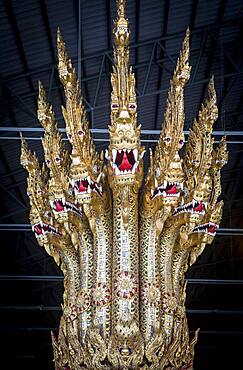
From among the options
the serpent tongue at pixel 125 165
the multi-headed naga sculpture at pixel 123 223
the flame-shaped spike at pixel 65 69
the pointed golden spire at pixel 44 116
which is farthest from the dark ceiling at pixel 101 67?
the serpent tongue at pixel 125 165

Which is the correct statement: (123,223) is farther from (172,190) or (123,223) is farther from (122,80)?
(122,80)

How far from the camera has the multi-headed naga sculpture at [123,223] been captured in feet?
30.0

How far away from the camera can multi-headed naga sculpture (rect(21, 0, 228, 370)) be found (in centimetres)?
914

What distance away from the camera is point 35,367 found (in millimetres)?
32219

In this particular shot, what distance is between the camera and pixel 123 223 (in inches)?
381

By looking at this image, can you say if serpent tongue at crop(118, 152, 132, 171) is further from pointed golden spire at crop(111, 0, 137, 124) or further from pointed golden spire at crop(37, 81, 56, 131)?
pointed golden spire at crop(37, 81, 56, 131)

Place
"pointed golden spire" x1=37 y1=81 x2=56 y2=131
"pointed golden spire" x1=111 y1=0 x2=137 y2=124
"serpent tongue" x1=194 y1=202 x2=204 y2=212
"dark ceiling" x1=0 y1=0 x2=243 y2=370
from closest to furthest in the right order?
"pointed golden spire" x1=111 y1=0 x2=137 y2=124 → "serpent tongue" x1=194 y1=202 x2=204 y2=212 → "pointed golden spire" x1=37 y1=81 x2=56 y2=131 → "dark ceiling" x1=0 y1=0 x2=243 y2=370

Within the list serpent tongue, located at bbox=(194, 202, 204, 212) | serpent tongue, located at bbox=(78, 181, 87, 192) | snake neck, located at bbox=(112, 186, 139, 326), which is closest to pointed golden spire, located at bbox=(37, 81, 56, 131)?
serpent tongue, located at bbox=(78, 181, 87, 192)

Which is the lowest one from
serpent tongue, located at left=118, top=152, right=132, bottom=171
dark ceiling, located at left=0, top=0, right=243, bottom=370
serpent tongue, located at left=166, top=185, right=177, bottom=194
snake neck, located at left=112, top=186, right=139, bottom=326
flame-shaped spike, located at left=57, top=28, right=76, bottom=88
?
snake neck, located at left=112, top=186, right=139, bottom=326

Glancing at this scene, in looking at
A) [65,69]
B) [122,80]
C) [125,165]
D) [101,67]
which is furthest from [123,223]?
[101,67]

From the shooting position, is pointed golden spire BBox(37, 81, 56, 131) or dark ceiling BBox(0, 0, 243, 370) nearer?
pointed golden spire BBox(37, 81, 56, 131)

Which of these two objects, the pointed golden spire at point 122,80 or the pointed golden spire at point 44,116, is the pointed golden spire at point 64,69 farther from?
the pointed golden spire at point 44,116

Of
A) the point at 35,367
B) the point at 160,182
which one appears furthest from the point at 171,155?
the point at 35,367

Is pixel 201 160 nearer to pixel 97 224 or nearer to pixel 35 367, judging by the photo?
pixel 97 224
